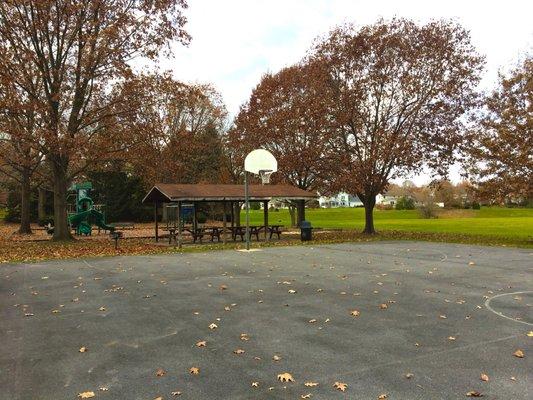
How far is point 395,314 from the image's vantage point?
7562 mm

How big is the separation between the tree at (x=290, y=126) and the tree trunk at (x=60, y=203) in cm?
1282

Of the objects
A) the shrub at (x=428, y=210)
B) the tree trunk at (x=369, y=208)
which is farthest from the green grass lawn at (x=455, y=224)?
the tree trunk at (x=369, y=208)

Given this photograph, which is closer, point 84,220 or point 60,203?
point 60,203

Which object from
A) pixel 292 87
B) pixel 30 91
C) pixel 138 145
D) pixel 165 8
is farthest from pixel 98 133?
pixel 292 87

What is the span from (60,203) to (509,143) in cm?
2190

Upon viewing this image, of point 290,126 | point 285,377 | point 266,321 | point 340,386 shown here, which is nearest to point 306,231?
point 290,126

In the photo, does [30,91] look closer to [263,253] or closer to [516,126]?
[263,253]

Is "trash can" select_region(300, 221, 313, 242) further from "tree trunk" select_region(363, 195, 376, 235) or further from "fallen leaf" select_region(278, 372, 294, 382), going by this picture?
"fallen leaf" select_region(278, 372, 294, 382)

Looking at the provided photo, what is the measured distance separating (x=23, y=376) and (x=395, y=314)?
535 centimetres

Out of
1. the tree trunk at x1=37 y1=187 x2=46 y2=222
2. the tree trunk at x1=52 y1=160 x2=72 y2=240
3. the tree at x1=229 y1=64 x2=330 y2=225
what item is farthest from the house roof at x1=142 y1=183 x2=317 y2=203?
the tree trunk at x1=37 y1=187 x2=46 y2=222

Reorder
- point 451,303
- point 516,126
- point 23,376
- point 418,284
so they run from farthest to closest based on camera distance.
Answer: point 516,126, point 418,284, point 451,303, point 23,376

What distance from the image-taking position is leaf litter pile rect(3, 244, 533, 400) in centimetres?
474

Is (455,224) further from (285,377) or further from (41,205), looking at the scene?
(285,377)

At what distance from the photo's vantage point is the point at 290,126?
32125 millimetres
